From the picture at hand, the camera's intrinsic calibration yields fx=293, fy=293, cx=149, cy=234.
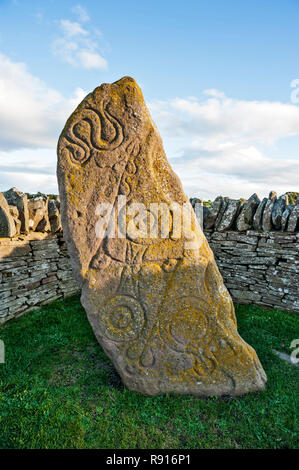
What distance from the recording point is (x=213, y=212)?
20.7ft

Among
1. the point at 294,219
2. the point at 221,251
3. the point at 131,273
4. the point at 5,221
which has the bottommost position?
the point at 221,251

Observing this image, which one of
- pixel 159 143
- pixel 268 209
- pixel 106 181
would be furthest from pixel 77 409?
pixel 268 209

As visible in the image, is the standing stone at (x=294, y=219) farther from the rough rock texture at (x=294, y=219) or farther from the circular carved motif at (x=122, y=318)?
the circular carved motif at (x=122, y=318)

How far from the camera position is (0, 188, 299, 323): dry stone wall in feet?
16.9

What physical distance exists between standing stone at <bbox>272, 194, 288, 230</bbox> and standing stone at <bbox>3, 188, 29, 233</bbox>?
4671 millimetres

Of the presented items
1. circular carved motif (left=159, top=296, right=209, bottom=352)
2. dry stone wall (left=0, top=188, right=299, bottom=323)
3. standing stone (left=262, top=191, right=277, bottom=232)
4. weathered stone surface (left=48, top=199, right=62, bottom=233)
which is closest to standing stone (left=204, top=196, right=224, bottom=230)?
dry stone wall (left=0, top=188, right=299, bottom=323)

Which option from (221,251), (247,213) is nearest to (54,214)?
(221,251)

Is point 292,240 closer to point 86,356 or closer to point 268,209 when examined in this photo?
point 268,209

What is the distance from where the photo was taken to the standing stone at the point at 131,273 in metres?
3.20

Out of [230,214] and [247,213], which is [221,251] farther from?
[247,213]

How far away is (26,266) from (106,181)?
305 cm

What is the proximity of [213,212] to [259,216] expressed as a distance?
3.09 ft

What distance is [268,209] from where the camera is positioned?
5777 millimetres

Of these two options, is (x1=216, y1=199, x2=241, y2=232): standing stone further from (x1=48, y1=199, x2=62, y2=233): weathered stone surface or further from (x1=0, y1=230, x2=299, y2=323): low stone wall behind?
(x1=48, y1=199, x2=62, y2=233): weathered stone surface
